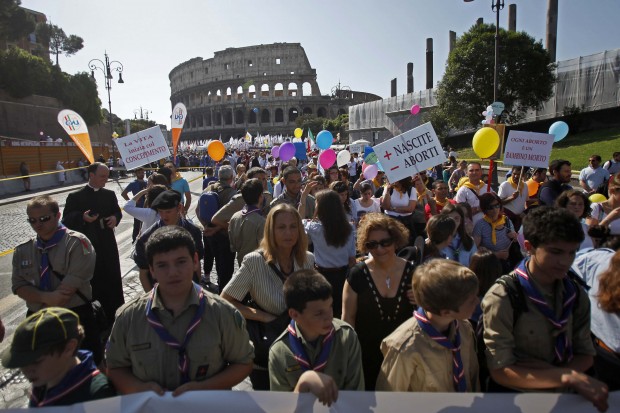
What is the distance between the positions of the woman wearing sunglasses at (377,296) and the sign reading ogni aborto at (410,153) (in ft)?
8.85

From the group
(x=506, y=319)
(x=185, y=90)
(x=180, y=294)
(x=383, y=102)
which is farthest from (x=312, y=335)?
(x=185, y=90)

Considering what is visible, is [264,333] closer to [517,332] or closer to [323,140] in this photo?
[517,332]

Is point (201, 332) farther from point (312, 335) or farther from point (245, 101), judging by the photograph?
point (245, 101)

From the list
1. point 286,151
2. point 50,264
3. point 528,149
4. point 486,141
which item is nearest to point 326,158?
point 286,151

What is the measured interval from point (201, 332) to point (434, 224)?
7.19 feet

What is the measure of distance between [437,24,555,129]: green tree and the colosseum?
47.5 m

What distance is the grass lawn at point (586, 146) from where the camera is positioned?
58.6 ft

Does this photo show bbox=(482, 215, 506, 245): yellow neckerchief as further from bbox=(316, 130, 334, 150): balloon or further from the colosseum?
the colosseum

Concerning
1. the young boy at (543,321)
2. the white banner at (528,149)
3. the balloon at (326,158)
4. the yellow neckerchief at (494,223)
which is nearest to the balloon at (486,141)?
the white banner at (528,149)

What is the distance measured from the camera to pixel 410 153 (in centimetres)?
524

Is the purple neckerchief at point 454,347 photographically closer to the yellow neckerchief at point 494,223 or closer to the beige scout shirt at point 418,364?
the beige scout shirt at point 418,364

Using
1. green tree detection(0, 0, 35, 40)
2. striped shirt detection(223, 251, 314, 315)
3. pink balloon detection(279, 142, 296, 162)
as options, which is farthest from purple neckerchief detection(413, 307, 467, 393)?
green tree detection(0, 0, 35, 40)

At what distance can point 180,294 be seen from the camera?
1898 mm

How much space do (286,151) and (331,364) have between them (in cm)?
808
